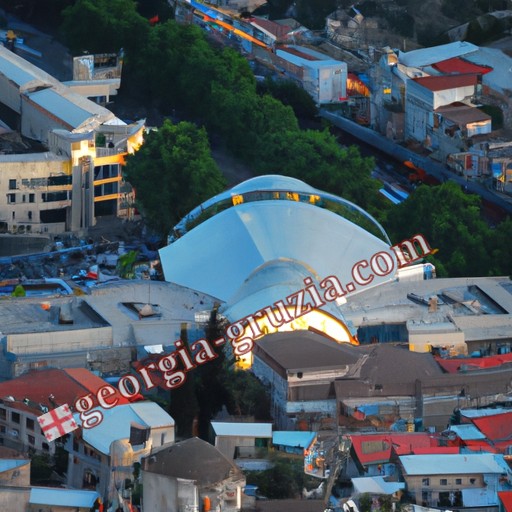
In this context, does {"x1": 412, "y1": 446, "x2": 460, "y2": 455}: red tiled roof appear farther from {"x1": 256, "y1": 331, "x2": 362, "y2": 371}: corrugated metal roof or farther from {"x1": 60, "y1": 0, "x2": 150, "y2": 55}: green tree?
{"x1": 60, "y1": 0, "x2": 150, "y2": 55}: green tree

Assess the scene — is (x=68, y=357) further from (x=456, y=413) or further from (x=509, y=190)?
(x=509, y=190)

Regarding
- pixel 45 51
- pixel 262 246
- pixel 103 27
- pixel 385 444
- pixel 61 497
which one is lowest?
pixel 45 51

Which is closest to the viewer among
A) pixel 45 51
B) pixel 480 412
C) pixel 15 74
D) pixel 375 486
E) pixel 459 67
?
pixel 375 486

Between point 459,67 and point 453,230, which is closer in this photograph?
point 453,230

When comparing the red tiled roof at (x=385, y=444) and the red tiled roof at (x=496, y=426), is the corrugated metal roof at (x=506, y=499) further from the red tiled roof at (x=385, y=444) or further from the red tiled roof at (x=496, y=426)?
the red tiled roof at (x=496, y=426)

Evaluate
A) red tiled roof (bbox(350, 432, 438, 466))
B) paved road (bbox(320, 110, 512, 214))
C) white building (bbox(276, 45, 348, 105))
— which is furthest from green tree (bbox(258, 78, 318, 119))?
red tiled roof (bbox(350, 432, 438, 466))

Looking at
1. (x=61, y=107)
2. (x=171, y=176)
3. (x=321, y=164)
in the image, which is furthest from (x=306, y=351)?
(x=61, y=107)

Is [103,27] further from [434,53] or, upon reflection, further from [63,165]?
[63,165]
